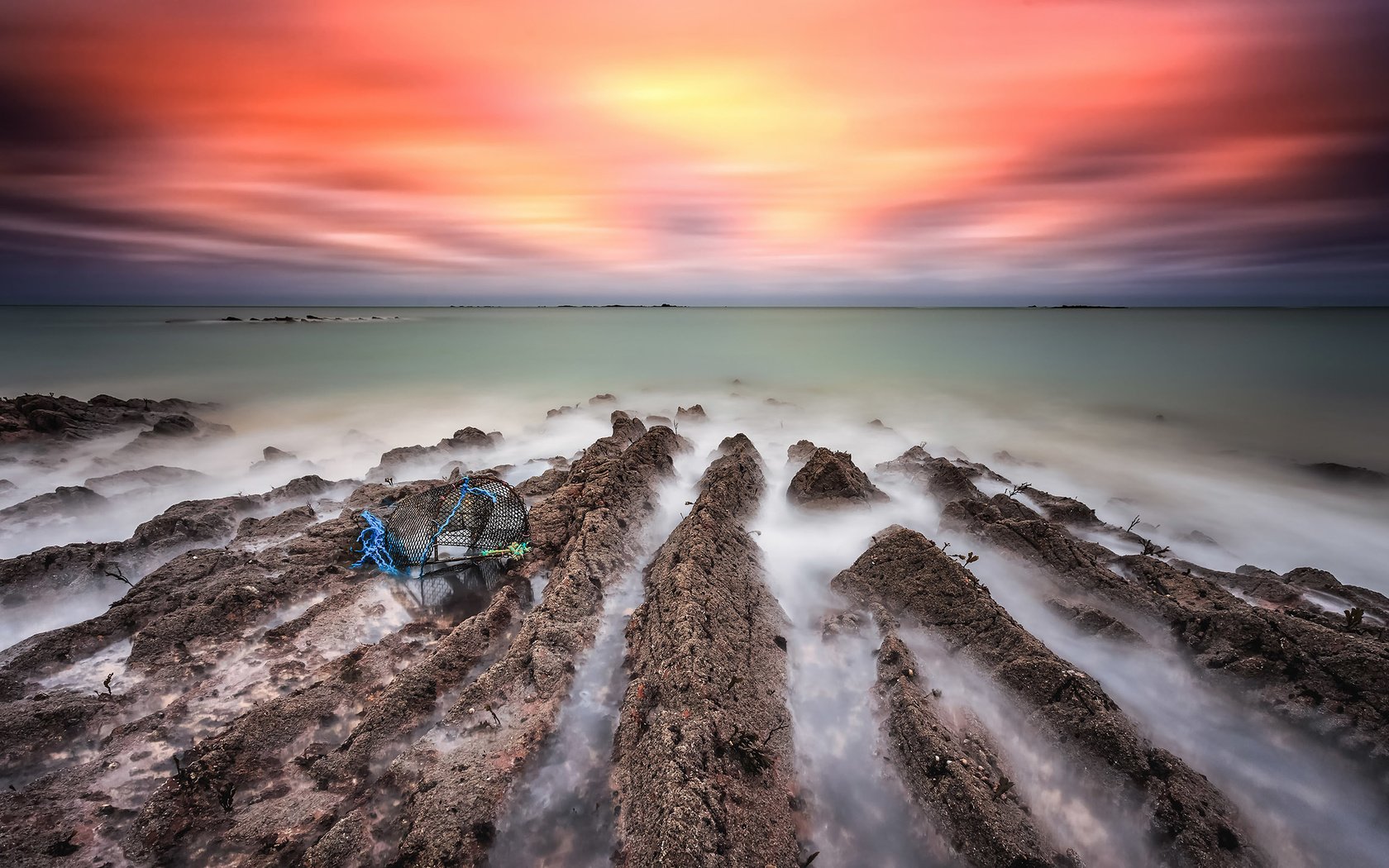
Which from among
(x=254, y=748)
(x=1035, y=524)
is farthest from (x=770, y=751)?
(x=1035, y=524)

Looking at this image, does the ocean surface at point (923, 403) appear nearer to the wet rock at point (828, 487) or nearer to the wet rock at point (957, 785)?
the wet rock at point (828, 487)

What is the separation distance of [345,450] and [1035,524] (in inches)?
577

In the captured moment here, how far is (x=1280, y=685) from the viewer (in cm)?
419

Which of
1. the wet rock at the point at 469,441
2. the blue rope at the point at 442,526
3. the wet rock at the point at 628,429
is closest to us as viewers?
the blue rope at the point at 442,526

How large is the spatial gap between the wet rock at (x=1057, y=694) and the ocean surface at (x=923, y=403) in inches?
273

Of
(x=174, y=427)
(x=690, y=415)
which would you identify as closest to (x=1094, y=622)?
(x=690, y=415)

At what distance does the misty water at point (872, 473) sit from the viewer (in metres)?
3.66

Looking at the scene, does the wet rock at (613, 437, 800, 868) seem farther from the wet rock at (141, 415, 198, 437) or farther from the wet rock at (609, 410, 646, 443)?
the wet rock at (141, 415, 198, 437)

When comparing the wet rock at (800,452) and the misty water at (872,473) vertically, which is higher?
the wet rock at (800,452)

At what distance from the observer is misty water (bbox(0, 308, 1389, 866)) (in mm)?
3660

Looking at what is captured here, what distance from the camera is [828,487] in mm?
8297

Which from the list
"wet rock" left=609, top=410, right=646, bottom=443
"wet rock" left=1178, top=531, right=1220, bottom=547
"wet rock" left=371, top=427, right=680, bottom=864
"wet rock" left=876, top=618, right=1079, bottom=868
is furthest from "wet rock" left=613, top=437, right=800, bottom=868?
"wet rock" left=1178, top=531, right=1220, bottom=547

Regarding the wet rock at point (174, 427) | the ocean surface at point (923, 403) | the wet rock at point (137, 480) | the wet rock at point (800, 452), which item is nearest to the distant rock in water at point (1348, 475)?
the ocean surface at point (923, 403)

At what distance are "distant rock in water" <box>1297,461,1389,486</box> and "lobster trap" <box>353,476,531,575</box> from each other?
1744 cm
